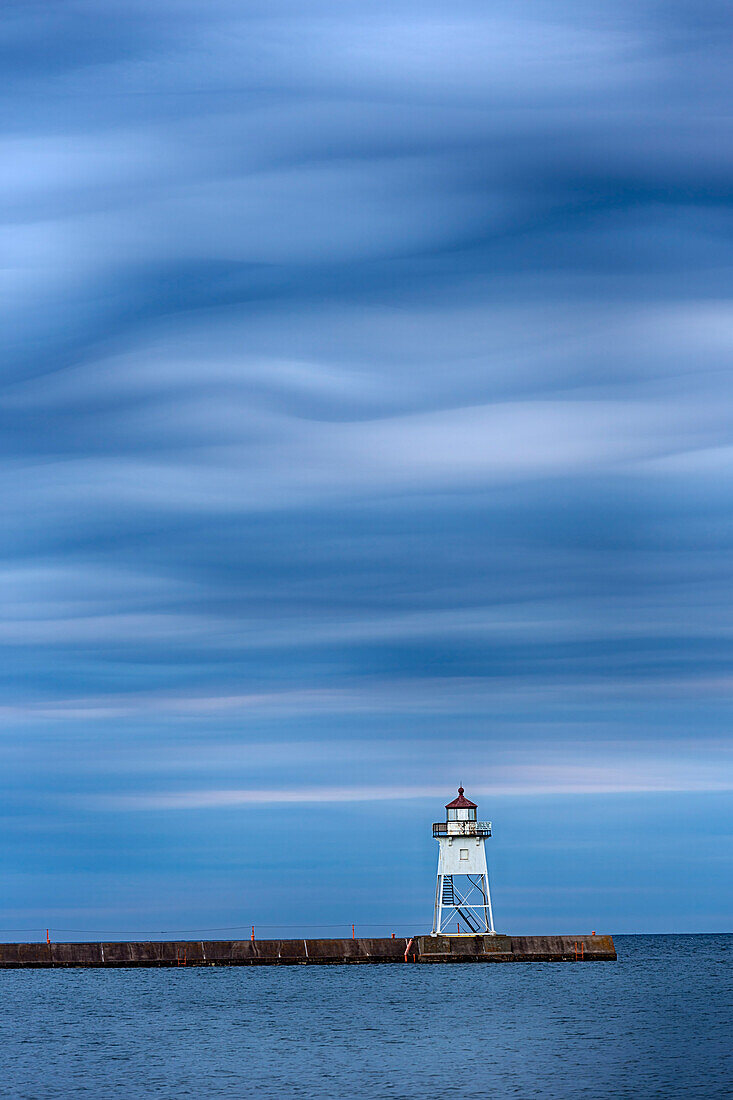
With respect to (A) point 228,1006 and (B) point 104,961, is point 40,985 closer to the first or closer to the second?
(B) point 104,961

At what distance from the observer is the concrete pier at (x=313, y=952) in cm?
10444

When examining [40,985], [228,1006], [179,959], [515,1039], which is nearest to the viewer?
[515,1039]

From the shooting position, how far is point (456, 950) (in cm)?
10700

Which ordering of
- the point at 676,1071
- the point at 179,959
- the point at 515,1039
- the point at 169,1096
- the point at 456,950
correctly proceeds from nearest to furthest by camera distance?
1. the point at 169,1096
2. the point at 676,1071
3. the point at 515,1039
4. the point at 456,950
5. the point at 179,959

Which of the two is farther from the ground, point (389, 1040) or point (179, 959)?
point (179, 959)

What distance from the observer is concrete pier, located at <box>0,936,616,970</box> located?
104438 millimetres

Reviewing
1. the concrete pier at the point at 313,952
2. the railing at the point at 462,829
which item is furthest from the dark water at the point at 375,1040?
the railing at the point at 462,829

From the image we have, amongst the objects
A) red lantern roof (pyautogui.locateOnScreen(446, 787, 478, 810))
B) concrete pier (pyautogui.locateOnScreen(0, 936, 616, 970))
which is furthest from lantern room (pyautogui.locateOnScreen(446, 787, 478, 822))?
concrete pier (pyautogui.locateOnScreen(0, 936, 616, 970))

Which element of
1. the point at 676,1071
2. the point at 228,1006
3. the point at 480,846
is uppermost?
the point at 480,846

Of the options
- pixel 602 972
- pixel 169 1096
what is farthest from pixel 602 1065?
pixel 602 972

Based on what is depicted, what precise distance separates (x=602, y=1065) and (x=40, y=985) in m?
94.7

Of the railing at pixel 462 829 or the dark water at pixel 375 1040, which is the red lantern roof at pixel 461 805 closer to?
the railing at pixel 462 829

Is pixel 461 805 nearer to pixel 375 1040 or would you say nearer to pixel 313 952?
pixel 313 952

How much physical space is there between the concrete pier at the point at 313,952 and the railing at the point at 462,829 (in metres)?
8.38
